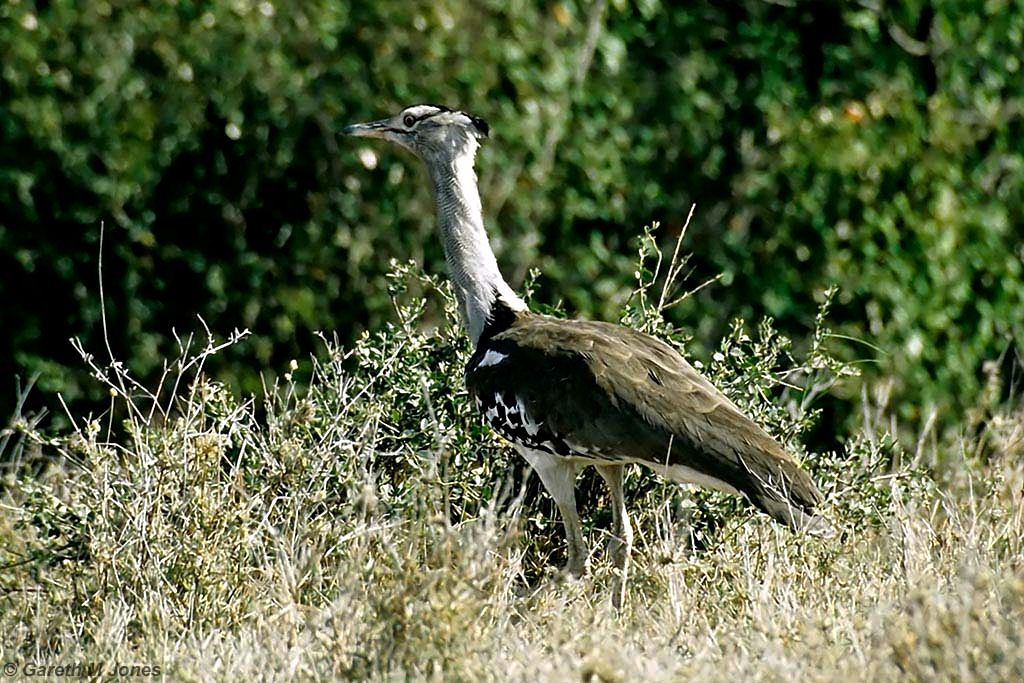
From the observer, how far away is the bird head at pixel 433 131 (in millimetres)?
→ 5379

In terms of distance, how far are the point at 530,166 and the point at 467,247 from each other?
1227mm

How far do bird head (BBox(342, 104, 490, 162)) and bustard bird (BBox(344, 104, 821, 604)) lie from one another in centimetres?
19

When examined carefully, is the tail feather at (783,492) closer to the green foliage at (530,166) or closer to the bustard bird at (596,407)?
the bustard bird at (596,407)

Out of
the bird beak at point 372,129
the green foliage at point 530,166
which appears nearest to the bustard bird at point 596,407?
the bird beak at point 372,129

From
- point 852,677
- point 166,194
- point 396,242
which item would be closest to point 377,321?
point 396,242

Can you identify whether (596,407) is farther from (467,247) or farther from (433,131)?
(433,131)

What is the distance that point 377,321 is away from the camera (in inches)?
247

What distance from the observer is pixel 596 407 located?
469 centimetres

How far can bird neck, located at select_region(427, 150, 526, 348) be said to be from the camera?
5.18m

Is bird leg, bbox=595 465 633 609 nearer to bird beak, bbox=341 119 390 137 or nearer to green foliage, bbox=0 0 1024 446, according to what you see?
green foliage, bbox=0 0 1024 446

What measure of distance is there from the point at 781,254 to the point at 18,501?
121 inches

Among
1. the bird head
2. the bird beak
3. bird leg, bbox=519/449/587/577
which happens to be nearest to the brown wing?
bird leg, bbox=519/449/587/577

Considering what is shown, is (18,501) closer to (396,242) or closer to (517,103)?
(396,242)

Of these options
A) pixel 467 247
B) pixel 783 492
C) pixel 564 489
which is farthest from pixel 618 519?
pixel 467 247
